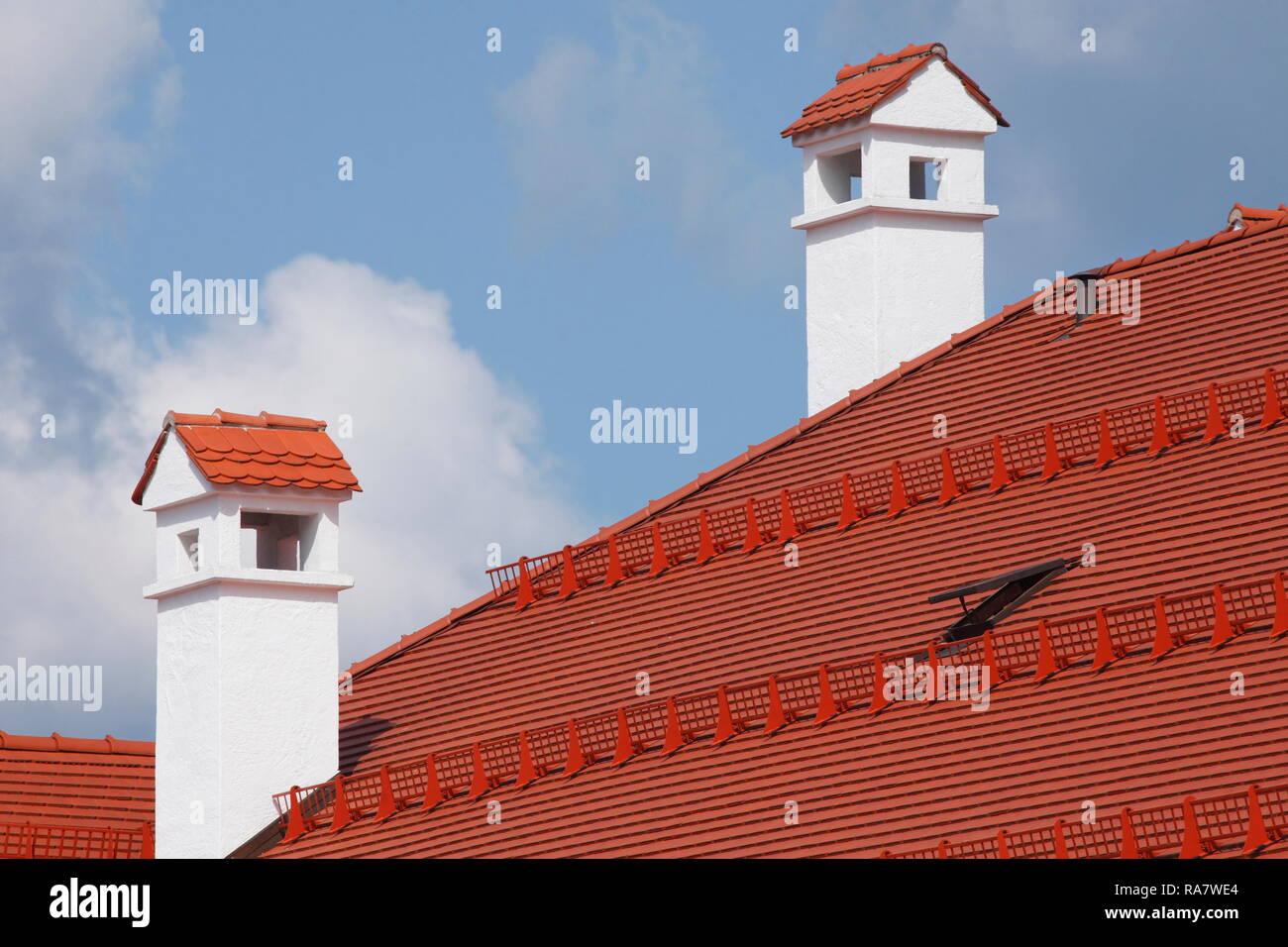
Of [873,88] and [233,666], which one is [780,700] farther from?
[873,88]

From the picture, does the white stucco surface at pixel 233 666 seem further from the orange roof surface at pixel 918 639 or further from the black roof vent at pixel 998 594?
the black roof vent at pixel 998 594

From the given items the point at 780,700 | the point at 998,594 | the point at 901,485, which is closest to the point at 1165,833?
the point at 998,594

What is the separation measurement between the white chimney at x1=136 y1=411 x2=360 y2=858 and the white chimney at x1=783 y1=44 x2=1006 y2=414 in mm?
8782

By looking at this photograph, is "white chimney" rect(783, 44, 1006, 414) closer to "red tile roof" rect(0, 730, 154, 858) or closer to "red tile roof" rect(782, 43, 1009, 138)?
"red tile roof" rect(782, 43, 1009, 138)

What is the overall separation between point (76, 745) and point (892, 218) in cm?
1352

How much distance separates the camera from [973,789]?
22.5 metres

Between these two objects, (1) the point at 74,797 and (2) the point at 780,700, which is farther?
(1) the point at 74,797

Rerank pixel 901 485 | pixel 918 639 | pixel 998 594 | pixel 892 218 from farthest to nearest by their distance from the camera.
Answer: pixel 892 218 < pixel 901 485 < pixel 918 639 < pixel 998 594

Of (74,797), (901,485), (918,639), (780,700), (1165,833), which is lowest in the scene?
(1165,833)

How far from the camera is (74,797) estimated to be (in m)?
31.9

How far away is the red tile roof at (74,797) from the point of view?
2977cm

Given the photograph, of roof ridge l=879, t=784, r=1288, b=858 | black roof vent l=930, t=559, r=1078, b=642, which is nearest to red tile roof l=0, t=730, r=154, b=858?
black roof vent l=930, t=559, r=1078, b=642
